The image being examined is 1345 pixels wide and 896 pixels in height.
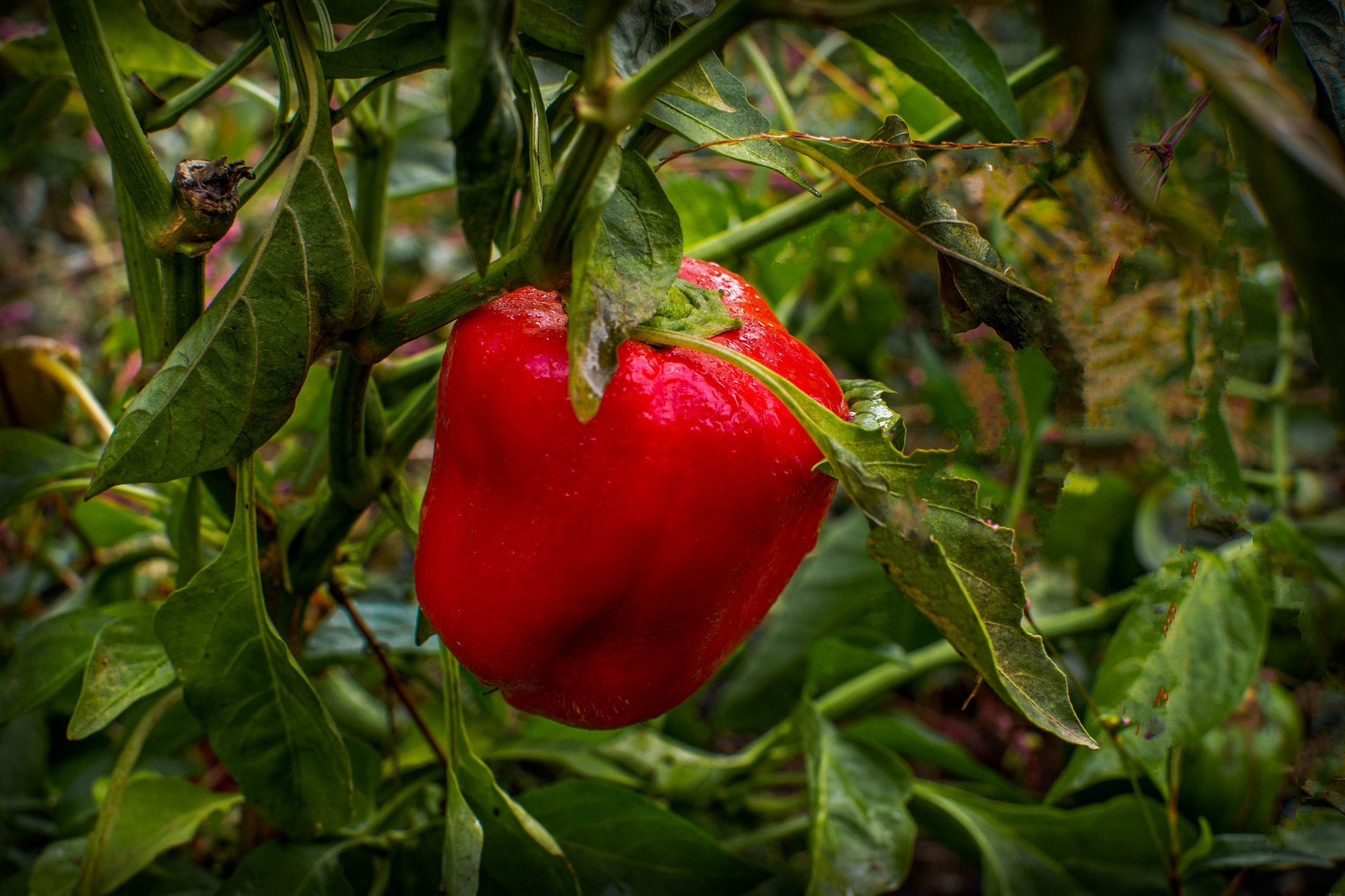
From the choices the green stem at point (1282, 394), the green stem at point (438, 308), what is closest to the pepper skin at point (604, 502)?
the green stem at point (438, 308)

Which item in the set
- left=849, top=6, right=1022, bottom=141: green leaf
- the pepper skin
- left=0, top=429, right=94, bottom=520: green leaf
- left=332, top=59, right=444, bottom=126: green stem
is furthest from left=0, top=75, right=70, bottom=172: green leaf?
left=849, top=6, right=1022, bottom=141: green leaf

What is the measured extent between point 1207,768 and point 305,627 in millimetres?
625

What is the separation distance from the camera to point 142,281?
39cm

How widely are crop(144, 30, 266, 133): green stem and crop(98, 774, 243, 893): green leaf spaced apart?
14.8 inches

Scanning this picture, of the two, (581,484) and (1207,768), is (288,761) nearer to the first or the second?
(581,484)

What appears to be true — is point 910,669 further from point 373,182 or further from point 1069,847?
point 373,182

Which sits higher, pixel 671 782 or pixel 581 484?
pixel 581 484

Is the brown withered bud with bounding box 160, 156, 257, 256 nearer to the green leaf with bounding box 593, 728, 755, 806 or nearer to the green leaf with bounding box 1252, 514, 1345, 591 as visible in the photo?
the green leaf with bounding box 593, 728, 755, 806

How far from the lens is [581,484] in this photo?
301 millimetres

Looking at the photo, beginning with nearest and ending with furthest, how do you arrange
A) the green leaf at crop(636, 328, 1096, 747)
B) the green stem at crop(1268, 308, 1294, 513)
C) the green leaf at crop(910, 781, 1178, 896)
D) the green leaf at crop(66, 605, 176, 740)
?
the green leaf at crop(636, 328, 1096, 747) < the green leaf at crop(66, 605, 176, 740) < the green leaf at crop(910, 781, 1178, 896) < the green stem at crop(1268, 308, 1294, 513)

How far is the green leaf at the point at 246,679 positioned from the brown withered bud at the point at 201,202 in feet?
0.32

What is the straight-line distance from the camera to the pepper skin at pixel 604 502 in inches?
11.8

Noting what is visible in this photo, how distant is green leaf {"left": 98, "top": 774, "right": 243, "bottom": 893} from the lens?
47cm

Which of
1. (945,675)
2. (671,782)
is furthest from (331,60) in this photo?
(945,675)
